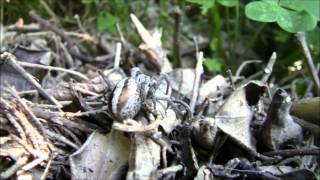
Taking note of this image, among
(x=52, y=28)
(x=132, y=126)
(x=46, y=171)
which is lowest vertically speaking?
(x=46, y=171)

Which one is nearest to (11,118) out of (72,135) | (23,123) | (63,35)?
(23,123)

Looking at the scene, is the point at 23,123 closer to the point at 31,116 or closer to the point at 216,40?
the point at 31,116

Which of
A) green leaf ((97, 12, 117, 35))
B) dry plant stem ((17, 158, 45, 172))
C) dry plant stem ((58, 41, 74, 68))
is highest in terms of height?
green leaf ((97, 12, 117, 35))

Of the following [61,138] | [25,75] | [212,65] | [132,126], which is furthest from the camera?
[212,65]

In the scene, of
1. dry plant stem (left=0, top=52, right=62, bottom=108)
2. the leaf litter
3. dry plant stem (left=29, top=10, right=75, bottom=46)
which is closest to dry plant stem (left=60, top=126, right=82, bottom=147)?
the leaf litter

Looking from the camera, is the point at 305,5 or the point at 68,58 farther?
the point at 68,58

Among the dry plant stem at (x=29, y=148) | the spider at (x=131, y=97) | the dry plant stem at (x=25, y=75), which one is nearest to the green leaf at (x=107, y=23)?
the dry plant stem at (x=25, y=75)

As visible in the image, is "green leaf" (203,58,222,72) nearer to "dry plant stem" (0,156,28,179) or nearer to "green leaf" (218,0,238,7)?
"green leaf" (218,0,238,7)
